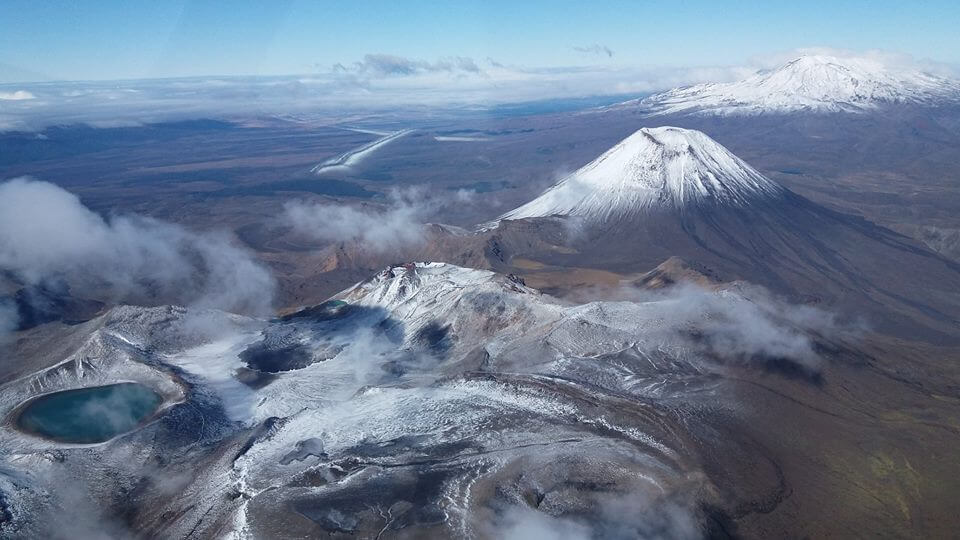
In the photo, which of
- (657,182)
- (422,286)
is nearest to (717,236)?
(657,182)

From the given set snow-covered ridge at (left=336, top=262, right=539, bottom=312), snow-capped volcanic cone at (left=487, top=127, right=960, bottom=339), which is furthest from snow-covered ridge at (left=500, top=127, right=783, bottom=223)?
snow-covered ridge at (left=336, top=262, right=539, bottom=312)

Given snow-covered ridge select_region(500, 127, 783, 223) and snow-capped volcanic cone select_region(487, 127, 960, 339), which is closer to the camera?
snow-capped volcanic cone select_region(487, 127, 960, 339)

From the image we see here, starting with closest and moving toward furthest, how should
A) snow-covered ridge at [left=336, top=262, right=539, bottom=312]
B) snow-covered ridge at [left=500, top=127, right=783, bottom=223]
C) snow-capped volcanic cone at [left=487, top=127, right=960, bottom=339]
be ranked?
snow-covered ridge at [left=336, top=262, right=539, bottom=312] < snow-capped volcanic cone at [left=487, top=127, right=960, bottom=339] < snow-covered ridge at [left=500, top=127, right=783, bottom=223]

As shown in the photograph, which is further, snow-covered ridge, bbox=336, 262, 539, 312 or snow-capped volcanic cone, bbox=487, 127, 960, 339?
snow-capped volcanic cone, bbox=487, 127, 960, 339

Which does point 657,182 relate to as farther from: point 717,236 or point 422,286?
point 422,286

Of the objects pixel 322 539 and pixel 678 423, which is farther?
pixel 678 423

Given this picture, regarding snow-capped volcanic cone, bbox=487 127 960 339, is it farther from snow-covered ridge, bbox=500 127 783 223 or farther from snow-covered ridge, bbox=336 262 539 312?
snow-covered ridge, bbox=336 262 539 312

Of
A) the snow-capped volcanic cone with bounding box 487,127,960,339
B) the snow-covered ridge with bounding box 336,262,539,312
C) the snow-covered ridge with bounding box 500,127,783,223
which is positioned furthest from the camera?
the snow-covered ridge with bounding box 500,127,783,223

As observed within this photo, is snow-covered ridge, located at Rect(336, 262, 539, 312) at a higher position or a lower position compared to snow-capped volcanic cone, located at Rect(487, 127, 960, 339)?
higher

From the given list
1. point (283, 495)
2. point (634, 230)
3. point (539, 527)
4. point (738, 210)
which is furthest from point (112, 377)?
point (738, 210)

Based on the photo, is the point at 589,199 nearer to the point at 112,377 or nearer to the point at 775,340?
the point at 775,340
